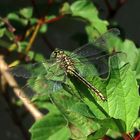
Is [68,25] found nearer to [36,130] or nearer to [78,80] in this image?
[36,130]

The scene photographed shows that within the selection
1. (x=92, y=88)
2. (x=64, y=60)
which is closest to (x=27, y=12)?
(x=64, y=60)

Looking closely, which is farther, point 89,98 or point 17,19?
point 17,19

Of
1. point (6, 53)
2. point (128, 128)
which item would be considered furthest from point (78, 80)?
point (6, 53)

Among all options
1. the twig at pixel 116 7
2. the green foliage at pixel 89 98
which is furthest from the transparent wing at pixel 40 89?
the twig at pixel 116 7

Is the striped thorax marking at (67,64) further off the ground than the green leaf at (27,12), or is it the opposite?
the green leaf at (27,12)

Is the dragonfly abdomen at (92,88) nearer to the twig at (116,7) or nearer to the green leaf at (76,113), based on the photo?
the green leaf at (76,113)

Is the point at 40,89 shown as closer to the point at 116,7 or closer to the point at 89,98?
the point at 89,98
